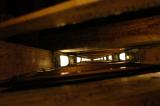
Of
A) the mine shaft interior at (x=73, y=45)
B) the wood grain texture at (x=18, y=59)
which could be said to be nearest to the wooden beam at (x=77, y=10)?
the mine shaft interior at (x=73, y=45)

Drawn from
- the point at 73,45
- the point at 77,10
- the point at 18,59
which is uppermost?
the point at 77,10

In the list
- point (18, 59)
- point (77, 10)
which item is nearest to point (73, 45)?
point (18, 59)

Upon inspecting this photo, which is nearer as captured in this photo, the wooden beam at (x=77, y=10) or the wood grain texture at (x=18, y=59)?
the wooden beam at (x=77, y=10)

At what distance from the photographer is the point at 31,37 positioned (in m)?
5.92

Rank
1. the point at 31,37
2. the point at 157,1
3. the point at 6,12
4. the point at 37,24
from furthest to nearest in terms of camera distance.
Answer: the point at 31,37 → the point at 6,12 → the point at 37,24 → the point at 157,1

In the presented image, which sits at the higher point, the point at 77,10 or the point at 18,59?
the point at 77,10

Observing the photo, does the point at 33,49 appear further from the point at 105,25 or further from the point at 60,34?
the point at 105,25

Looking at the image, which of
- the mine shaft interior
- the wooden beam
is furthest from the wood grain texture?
the wooden beam

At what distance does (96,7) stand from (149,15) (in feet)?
8.26

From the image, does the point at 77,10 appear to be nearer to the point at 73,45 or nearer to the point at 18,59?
the point at 18,59

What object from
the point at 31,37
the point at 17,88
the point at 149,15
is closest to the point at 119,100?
the point at 17,88

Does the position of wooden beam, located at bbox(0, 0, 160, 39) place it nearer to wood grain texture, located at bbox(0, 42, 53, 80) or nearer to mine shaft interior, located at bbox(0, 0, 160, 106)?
mine shaft interior, located at bbox(0, 0, 160, 106)

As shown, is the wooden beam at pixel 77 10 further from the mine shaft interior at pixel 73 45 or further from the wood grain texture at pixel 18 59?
the wood grain texture at pixel 18 59

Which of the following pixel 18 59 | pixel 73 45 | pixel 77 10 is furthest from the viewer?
pixel 73 45
